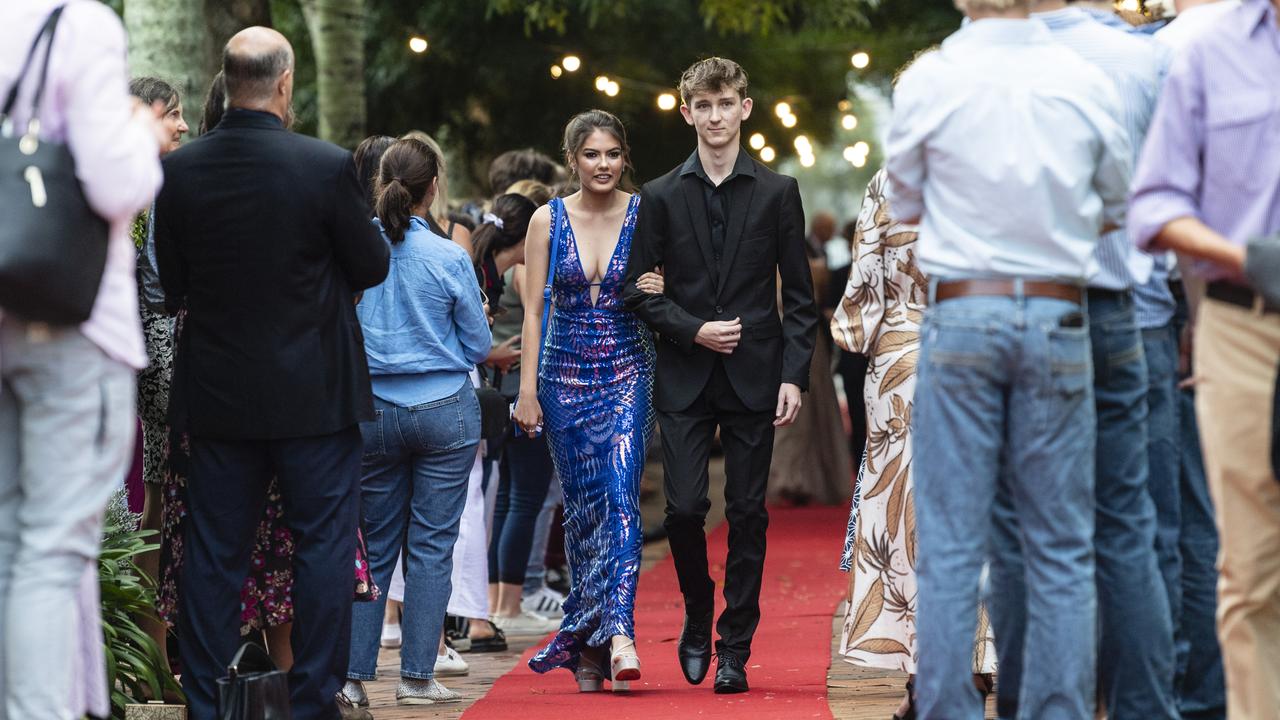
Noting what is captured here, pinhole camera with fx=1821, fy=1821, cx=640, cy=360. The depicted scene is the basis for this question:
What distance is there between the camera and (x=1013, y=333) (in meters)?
4.44

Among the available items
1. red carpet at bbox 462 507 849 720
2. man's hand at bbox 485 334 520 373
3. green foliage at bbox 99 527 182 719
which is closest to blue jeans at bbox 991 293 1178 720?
red carpet at bbox 462 507 849 720

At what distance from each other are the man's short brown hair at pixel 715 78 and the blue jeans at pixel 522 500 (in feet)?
9.38

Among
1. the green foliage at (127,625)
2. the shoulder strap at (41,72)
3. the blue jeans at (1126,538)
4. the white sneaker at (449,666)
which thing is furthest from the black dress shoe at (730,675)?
the shoulder strap at (41,72)

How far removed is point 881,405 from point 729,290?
93cm

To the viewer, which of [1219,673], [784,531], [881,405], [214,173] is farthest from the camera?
[784,531]

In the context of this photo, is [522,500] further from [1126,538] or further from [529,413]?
[1126,538]

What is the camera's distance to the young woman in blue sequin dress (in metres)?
7.35

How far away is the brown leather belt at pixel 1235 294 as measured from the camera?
424 centimetres

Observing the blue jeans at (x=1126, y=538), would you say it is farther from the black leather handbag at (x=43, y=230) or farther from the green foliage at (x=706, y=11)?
the green foliage at (x=706, y=11)

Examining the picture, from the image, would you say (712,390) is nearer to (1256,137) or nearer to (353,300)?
(353,300)

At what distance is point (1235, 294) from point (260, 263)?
9.47ft

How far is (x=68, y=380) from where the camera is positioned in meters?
4.35

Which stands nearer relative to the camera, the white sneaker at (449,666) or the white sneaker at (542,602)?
the white sneaker at (449,666)

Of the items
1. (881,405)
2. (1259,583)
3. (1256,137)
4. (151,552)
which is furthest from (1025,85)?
(151,552)
